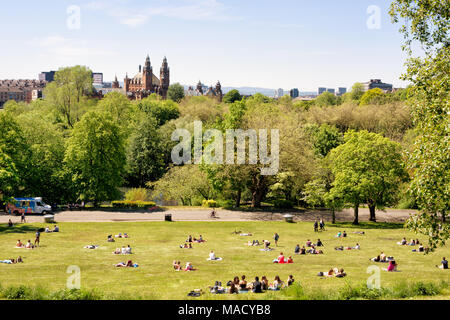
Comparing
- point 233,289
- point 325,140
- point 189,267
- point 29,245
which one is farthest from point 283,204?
point 233,289

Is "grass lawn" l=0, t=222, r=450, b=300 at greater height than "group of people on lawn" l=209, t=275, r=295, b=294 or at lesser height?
lesser

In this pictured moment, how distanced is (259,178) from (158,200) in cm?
2282

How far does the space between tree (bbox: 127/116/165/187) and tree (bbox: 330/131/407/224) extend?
3886 cm

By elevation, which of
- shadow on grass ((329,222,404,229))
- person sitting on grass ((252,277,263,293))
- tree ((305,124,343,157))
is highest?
tree ((305,124,343,157))

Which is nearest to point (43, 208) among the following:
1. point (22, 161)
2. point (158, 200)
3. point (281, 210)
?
point (22, 161)

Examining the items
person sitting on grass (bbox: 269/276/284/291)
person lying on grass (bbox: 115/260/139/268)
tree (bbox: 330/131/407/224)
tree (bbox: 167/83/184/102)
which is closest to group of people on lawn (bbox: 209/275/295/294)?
person sitting on grass (bbox: 269/276/284/291)

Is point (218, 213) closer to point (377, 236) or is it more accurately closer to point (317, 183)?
point (317, 183)

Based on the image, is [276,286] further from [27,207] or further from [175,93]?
[175,93]

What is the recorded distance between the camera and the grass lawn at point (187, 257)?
2475 cm

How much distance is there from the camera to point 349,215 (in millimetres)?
54656

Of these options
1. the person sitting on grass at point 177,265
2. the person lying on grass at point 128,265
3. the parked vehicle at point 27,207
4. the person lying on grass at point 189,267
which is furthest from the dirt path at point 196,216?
the person lying on grass at point 189,267

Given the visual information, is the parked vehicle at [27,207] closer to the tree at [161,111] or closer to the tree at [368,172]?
the tree at [368,172]

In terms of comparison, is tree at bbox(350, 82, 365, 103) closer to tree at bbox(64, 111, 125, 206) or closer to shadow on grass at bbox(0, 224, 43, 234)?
tree at bbox(64, 111, 125, 206)

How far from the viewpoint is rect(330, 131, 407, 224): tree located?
47.1 meters
